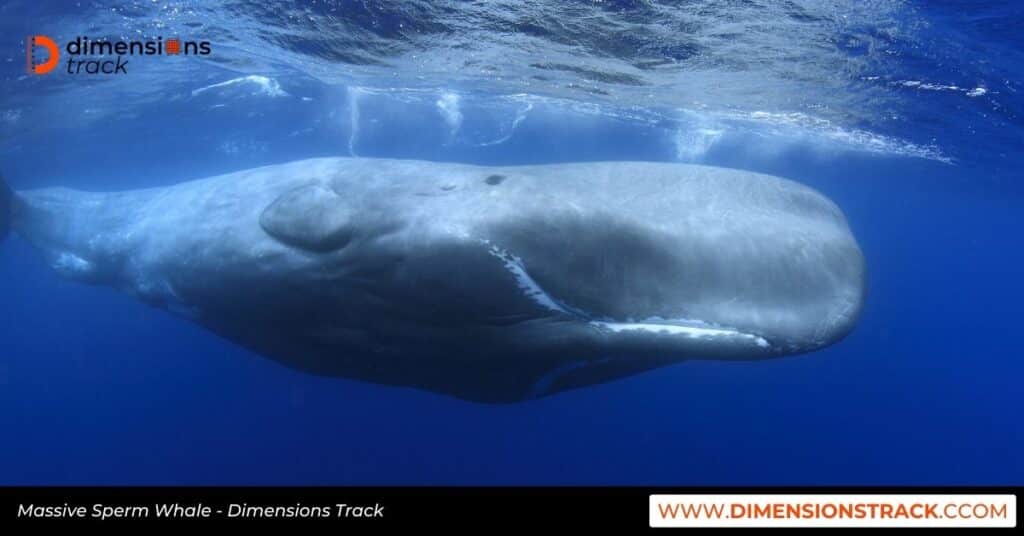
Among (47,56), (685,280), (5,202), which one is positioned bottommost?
(5,202)

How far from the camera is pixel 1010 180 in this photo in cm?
3275

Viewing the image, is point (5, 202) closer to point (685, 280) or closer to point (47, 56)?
point (47, 56)

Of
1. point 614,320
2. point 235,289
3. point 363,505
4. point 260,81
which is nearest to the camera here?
point 614,320

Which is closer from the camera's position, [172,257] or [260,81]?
[172,257]

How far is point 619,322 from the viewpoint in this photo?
4320 millimetres

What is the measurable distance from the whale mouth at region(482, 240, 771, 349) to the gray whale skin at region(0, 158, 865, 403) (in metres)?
0.01

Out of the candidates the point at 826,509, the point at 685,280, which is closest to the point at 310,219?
the point at 685,280

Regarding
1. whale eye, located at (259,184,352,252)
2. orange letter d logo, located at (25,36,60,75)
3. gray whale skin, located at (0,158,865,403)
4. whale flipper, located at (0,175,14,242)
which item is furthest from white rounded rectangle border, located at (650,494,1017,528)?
orange letter d logo, located at (25,36,60,75)

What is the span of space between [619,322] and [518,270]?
2.67ft

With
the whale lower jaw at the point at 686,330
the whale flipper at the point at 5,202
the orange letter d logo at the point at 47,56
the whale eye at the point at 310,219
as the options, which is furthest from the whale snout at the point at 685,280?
the orange letter d logo at the point at 47,56

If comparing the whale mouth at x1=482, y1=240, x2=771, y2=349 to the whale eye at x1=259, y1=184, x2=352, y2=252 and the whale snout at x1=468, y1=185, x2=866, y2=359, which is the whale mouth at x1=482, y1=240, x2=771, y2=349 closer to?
the whale snout at x1=468, y1=185, x2=866, y2=359

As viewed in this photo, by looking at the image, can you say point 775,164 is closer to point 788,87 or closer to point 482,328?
point 788,87

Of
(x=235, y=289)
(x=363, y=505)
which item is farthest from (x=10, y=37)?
(x=363, y=505)

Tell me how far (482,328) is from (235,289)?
9.56ft
